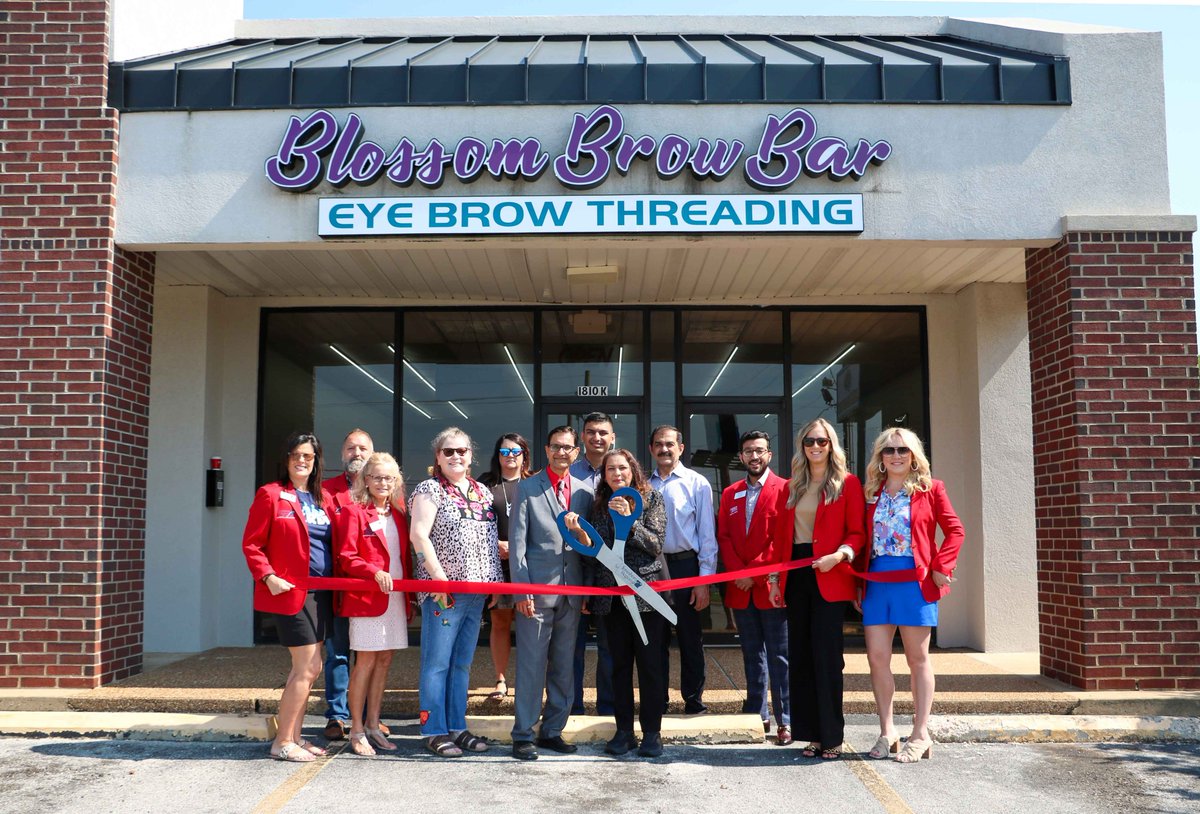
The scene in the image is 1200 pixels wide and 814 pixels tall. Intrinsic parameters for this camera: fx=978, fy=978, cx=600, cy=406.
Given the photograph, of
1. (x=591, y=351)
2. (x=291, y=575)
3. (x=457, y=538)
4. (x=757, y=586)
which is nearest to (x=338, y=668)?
(x=291, y=575)

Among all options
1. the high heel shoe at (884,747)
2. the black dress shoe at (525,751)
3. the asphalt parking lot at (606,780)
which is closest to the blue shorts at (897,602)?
the high heel shoe at (884,747)

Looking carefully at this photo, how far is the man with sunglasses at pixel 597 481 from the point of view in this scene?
630 cm

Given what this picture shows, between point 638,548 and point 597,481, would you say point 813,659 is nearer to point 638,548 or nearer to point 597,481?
point 638,548

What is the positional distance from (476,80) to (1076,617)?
606cm

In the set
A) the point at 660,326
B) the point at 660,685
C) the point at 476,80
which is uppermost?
the point at 476,80

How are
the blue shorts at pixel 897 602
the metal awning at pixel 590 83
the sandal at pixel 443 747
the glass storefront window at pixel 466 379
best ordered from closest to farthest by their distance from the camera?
the blue shorts at pixel 897 602 < the sandal at pixel 443 747 < the metal awning at pixel 590 83 < the glass storefront window at pixel 466 379

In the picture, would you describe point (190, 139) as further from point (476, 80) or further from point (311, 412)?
point (311, 412)

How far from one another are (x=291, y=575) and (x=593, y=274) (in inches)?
162

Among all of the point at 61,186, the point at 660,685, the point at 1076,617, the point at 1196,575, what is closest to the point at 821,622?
the point at 660,685

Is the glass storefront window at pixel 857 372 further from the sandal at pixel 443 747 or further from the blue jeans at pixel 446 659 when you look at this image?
the sandal at pixel 443 747

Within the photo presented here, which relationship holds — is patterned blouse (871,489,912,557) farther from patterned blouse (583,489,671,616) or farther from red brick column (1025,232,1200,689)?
red brick column (1025,232,1200,689)

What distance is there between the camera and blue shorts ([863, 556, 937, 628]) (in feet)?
18.6

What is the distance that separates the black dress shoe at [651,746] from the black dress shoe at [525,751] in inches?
25.7

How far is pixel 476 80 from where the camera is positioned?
7.62m
